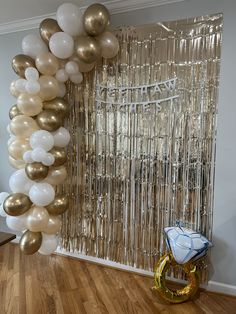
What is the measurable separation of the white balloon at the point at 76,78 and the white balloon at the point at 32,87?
1.10ft

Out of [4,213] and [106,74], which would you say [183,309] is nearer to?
[4,213]

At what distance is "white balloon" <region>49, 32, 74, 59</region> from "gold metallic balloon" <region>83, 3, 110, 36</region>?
0.55 feet

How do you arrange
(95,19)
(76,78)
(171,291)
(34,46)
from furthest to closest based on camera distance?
1. (76,78)
2. (34,46)
3. (171,291)
4. (95,19)

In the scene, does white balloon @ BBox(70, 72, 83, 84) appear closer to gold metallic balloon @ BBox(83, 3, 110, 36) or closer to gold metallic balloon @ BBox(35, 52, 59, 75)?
gold metallic balloon @ BBox(35, 52, 59, 75)

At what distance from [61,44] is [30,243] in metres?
1.58

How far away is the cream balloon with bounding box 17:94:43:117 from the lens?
2246mm

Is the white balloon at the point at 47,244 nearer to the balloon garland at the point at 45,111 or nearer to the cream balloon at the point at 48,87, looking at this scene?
the balloon garland at the point at 45,111

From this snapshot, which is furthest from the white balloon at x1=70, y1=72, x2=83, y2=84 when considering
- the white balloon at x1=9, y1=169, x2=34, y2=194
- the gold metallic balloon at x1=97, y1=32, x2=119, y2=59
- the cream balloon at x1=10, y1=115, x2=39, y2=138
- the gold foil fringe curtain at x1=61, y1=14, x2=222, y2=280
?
the white balloon at x1=9, y1=169, x2=34, y2=194

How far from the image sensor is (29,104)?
225 cm

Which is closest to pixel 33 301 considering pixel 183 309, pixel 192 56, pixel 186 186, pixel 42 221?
pixel 42 221

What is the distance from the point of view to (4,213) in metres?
2.38

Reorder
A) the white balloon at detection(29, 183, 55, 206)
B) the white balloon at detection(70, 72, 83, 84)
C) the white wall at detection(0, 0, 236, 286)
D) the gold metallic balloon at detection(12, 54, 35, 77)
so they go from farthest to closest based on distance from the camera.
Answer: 1. the white balloon at detection(70, 72, 83, 84)
2. the gold metallic balloon at detection(12, 54, 35, 77)
3. the white balloon at detection(29, 183, 55, 206)
4. the white wall at detection(0, 0, 236, 286)

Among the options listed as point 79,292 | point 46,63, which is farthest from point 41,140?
point 79,292

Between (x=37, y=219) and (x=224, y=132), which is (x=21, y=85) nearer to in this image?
(x=37, y=219)
